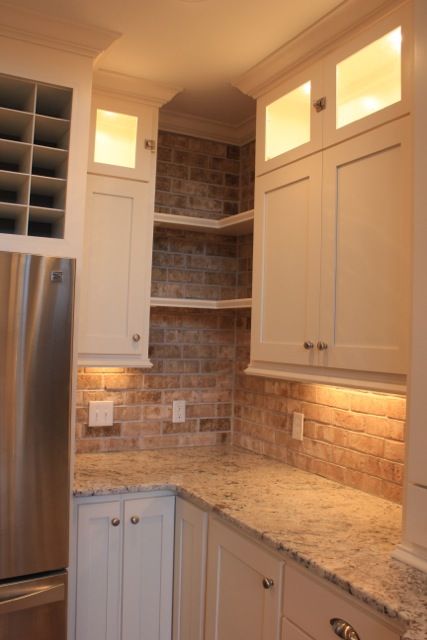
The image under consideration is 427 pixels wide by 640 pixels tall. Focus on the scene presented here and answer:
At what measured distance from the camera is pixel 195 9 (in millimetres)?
1896

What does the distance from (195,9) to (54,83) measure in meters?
0.57

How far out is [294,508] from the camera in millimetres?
1907

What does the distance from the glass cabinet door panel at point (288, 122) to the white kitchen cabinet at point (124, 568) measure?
147 centimetres

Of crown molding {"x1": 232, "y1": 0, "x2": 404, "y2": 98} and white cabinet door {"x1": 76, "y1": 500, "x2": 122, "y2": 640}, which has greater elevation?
crown molding {"x1": 232, "y1": 0, "x2": 404, "y2": 98}

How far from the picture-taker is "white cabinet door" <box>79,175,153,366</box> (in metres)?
2.37

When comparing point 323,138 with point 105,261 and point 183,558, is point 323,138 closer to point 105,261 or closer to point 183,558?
point 105,261

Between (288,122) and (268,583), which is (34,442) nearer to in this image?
(268,583)

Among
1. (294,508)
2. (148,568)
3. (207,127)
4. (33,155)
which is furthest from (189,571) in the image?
(207,127)

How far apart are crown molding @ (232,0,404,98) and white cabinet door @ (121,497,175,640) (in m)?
1.72

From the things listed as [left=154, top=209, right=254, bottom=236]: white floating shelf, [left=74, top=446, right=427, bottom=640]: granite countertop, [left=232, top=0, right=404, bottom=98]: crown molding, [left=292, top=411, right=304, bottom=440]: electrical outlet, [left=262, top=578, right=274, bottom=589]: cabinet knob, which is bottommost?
[left=262, top=578, right=274, bottom=589]: cabinet knob

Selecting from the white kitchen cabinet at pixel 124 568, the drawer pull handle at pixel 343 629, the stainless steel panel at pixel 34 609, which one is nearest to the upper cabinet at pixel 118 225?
the white kitchen cabinet at pixel 124 568

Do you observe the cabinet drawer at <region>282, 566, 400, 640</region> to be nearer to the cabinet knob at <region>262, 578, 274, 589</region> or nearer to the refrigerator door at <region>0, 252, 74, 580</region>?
the cabinet knob at <region>262, 578, 274, 589</region>

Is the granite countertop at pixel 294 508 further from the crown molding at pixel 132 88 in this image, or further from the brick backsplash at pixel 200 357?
the crown molding at pixel 132 88

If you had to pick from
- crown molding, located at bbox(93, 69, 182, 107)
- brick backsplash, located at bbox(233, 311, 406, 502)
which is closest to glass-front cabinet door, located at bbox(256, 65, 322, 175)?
crown molding, located at bbox(93, 69, 182, 107)
